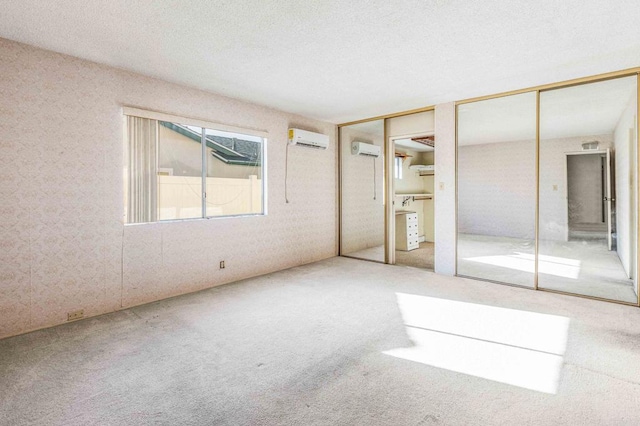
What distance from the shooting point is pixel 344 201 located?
6.12 m

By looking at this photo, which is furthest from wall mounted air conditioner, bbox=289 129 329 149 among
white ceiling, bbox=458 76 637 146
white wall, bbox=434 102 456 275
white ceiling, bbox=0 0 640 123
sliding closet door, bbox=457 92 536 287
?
white ceiling, bbox=458 76 637 146

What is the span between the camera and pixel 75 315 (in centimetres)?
306

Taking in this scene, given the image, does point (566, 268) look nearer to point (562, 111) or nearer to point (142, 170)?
point (562, 111)

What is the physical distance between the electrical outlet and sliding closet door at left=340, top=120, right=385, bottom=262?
4066 mm

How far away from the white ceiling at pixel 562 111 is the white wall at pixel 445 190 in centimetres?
36

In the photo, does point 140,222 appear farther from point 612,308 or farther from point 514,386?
point 612,308

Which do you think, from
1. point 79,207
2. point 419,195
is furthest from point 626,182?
point 79,207

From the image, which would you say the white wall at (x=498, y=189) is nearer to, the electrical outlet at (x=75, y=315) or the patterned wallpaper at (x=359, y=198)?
the patterned wallpaper at (x=359, y=198)

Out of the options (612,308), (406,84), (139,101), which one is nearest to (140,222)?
(139,101)

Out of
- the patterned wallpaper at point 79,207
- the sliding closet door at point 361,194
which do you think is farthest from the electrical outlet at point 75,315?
the sliding closet door at point 361,194

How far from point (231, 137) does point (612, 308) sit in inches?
190

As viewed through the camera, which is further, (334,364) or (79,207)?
(79,207)

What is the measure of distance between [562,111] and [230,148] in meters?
4.19

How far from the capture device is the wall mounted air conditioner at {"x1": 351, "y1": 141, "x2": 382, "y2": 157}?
6047 mm
